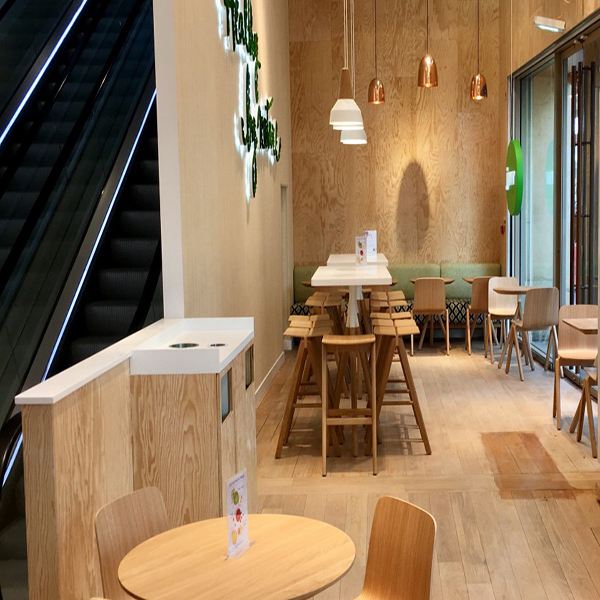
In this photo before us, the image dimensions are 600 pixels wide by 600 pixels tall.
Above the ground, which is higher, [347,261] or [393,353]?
[347,261]

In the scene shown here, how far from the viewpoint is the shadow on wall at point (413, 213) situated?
1201cm

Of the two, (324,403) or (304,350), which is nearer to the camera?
(324,403)

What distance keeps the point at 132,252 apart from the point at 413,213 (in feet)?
20.8

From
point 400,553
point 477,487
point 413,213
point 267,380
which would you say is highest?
point 413,213

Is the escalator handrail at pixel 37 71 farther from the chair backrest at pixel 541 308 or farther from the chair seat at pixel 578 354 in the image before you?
the chair backrest at pixel 541 308

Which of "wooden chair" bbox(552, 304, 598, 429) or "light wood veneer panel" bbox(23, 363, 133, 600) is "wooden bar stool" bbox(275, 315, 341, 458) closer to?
"wooden chair" bbox(552, 304, 598, 429)

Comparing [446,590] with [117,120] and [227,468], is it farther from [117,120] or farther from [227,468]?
[117,120]

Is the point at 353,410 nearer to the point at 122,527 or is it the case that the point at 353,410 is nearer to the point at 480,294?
the point at 122,527

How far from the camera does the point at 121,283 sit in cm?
602

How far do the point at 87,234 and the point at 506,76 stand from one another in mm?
7090

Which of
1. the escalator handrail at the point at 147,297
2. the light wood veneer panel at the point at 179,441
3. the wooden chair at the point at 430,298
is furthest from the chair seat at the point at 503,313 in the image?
the light wood veneer panel at the point at 179,441

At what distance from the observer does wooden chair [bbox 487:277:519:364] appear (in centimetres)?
984

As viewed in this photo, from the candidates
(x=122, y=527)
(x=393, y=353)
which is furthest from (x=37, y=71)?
(x=122, y=527)

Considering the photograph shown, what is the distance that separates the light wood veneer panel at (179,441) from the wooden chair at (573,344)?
3.64 m
